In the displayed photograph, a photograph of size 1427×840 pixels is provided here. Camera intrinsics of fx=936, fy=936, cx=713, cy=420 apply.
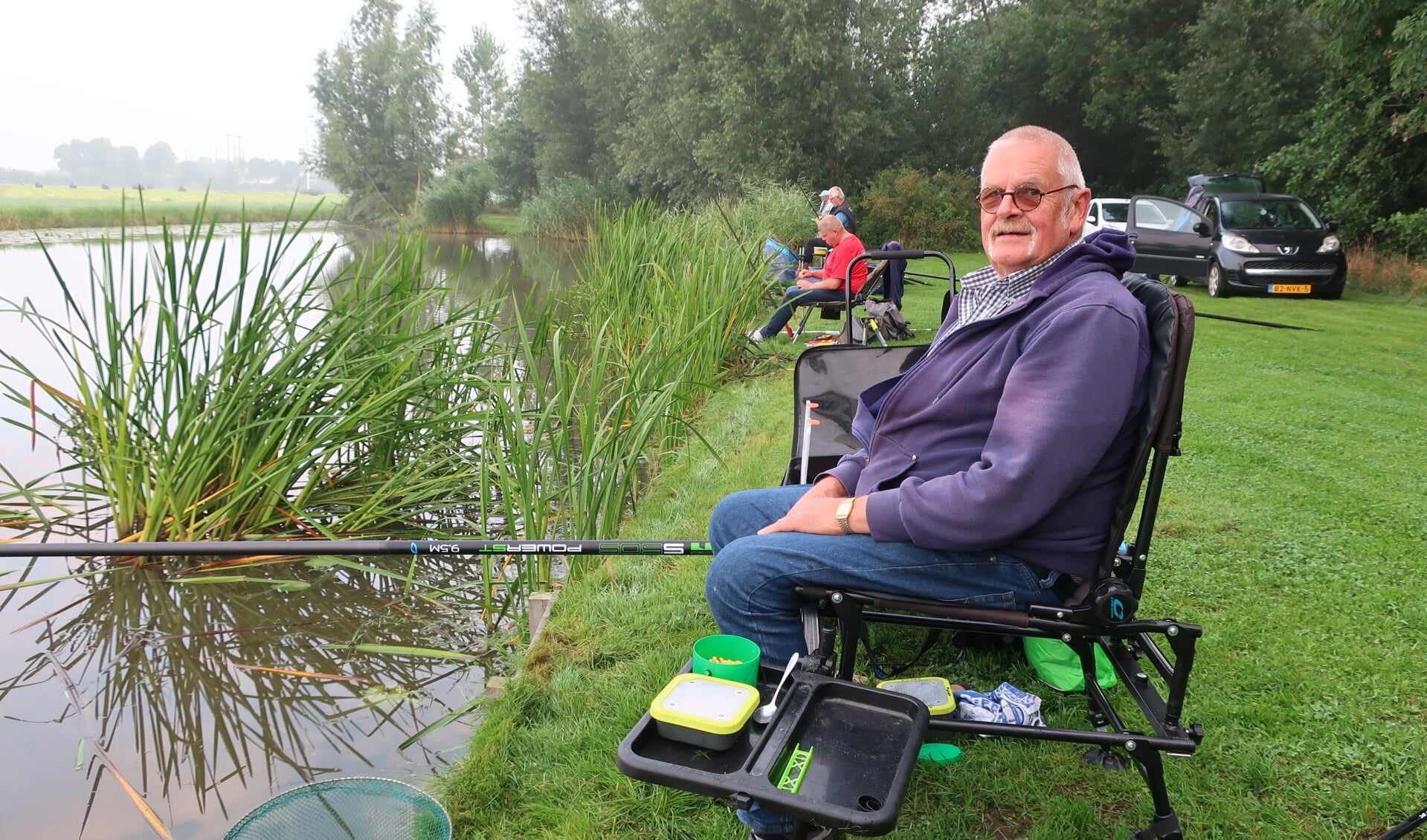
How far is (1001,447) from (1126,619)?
1.31ft

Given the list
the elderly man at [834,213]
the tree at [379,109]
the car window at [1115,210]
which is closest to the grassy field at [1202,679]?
the elderly man at [834,213]

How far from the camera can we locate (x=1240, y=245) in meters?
11.5

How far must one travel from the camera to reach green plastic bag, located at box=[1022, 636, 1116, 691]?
2340 mm

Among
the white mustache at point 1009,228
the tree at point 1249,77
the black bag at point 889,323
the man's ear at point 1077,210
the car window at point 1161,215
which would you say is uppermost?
the tree at point 1249,77

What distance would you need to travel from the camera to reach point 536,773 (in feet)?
7.25

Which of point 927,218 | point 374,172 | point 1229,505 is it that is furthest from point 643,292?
point 374,172

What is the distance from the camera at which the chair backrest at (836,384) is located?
10.7ft

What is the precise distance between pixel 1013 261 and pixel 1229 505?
7.68ft

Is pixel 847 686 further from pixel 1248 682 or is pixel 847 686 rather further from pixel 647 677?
pixel 1248 682

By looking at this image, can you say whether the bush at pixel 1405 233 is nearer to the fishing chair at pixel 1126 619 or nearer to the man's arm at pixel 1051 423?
the fishing chair at pixel 1126 619

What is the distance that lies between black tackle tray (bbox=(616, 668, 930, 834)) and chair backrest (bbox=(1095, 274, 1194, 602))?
538 mm

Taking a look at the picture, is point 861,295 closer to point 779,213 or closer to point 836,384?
point 836,384

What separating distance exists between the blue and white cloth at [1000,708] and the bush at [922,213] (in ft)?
65.3

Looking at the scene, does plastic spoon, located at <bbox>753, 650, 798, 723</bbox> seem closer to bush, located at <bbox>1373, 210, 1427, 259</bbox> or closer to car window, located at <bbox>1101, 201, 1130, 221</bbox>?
bush, located at <bbox>1373, 210, 1427, 259</bbox>
